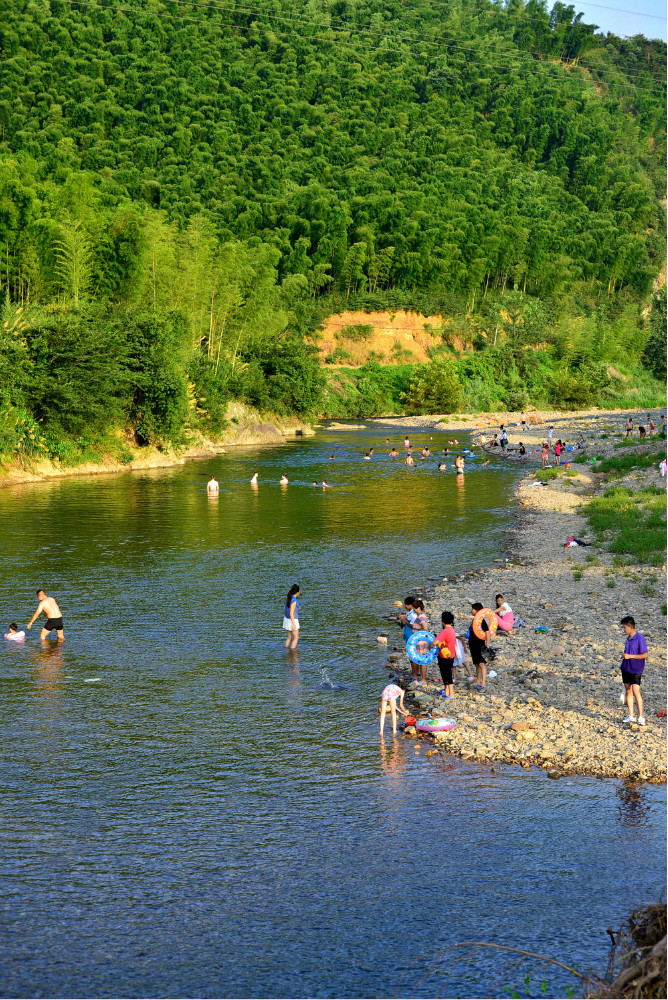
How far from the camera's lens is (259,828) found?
1317 cm

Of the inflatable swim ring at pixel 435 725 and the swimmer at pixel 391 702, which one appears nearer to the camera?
the swimmer at pixel 391 702

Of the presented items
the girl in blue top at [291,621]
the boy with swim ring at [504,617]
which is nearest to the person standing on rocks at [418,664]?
the boy with swim ring at [504,617]

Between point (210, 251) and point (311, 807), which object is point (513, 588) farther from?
point (210, 251)

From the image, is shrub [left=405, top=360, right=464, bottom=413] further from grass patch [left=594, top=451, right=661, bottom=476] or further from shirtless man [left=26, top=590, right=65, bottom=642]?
shirtless man [left=26, top=590, right=65, bottom=642]

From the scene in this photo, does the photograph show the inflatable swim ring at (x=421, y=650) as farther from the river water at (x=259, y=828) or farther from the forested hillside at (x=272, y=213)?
the forested hillside at (x=272, y=213)

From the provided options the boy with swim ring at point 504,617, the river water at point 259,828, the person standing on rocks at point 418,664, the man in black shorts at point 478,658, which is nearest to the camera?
the river water at point 259,828

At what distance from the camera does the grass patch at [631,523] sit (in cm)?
2866

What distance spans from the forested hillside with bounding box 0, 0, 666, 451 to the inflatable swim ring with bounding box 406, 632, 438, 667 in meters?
33.1

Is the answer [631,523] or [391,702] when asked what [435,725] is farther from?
[631,523]

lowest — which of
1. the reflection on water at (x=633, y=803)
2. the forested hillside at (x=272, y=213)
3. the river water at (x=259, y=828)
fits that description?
the river water at (x=259, y=828)

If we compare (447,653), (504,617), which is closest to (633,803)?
(447,653)

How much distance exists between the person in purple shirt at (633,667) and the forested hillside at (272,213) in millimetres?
37284

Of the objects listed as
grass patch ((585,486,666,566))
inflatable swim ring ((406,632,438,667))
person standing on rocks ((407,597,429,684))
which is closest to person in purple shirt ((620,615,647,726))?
inflatable swim ring ((406,632,438,667))

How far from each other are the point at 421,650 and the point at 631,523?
1685cm
